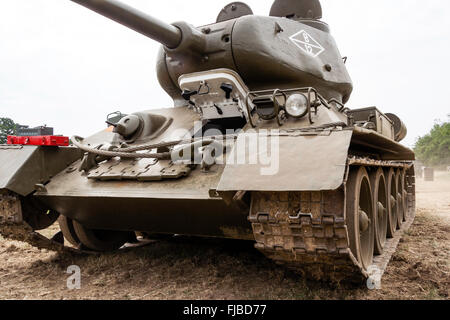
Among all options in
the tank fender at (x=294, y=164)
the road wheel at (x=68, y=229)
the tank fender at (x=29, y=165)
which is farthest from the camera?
the road wheel at (x=68, y=229)

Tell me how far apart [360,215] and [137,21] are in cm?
280

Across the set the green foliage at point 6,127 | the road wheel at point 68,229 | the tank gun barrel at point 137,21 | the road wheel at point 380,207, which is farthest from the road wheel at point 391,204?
the green foliage at point 6,127

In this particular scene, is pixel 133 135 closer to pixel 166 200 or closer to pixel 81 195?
pixel 81 195

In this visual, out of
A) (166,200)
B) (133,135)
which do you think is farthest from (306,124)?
(133,135)

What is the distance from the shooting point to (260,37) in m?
4.81

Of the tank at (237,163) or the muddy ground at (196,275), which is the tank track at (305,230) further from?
the muddy ground at (196,275)

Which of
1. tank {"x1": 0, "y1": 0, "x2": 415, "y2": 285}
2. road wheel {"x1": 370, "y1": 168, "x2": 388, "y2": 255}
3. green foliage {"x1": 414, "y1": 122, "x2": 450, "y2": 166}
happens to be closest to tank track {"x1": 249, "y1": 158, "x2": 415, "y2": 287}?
tank {"x1": 0, "y1": 0, "x2": 415, "y2": 285}

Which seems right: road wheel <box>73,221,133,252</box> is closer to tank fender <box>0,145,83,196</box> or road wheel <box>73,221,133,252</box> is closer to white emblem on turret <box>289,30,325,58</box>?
tank fender <box>0,145,83,196</box>

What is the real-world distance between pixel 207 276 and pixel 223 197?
145 centimetres

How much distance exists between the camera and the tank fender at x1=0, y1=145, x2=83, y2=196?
4113mm

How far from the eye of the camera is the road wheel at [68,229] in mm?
5020

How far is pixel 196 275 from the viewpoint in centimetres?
411

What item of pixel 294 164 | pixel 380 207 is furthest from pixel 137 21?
pixel 380 207

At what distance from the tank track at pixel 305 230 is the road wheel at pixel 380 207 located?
Answer: 1448 mm
